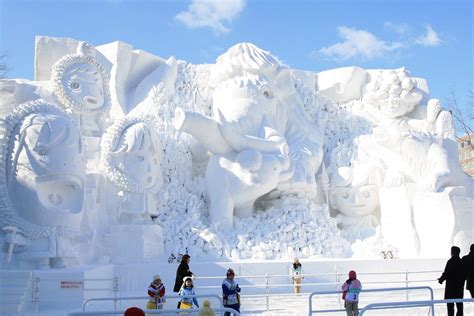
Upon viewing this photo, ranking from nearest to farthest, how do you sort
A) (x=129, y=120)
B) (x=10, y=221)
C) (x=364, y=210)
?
(x=10, y=221)
(x=129, y=120)
(x=364, y=210)

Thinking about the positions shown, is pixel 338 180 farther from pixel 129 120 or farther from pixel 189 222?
pixel 129 120

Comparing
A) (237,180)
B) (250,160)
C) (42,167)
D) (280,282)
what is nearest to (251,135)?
(250,160)

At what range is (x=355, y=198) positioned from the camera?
1321 cm

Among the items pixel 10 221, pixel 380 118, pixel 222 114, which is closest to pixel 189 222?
pixel 222 114

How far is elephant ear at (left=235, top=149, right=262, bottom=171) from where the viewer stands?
11727mm

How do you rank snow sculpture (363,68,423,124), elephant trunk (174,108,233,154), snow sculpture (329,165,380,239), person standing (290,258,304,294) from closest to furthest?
person standing (290,258,304,294)
elephant trunk (174,108,233,154)
snow sculpture (329,165,380,239)
snow sculpture (363,68,423,124)

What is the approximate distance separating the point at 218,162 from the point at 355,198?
346 cm

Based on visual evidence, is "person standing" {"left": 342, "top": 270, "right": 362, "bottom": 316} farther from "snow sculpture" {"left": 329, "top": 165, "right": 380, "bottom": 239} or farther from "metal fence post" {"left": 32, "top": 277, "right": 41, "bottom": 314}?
"snow sculpture" {"left": 329, "top": 165, "right": 380, "bottom": 239}

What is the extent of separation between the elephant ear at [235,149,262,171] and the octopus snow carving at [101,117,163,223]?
1902mm

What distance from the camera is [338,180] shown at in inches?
526

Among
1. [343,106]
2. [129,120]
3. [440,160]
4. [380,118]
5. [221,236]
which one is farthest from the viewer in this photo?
[343,106]

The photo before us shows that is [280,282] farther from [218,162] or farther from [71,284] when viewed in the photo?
[71,284]

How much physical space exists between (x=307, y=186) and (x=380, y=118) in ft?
10.6

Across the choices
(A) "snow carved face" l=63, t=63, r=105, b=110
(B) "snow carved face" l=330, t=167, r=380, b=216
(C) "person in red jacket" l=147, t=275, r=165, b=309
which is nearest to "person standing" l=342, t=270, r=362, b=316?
(C) "person in red jacket" l=147, t=275, r=165, b=309
